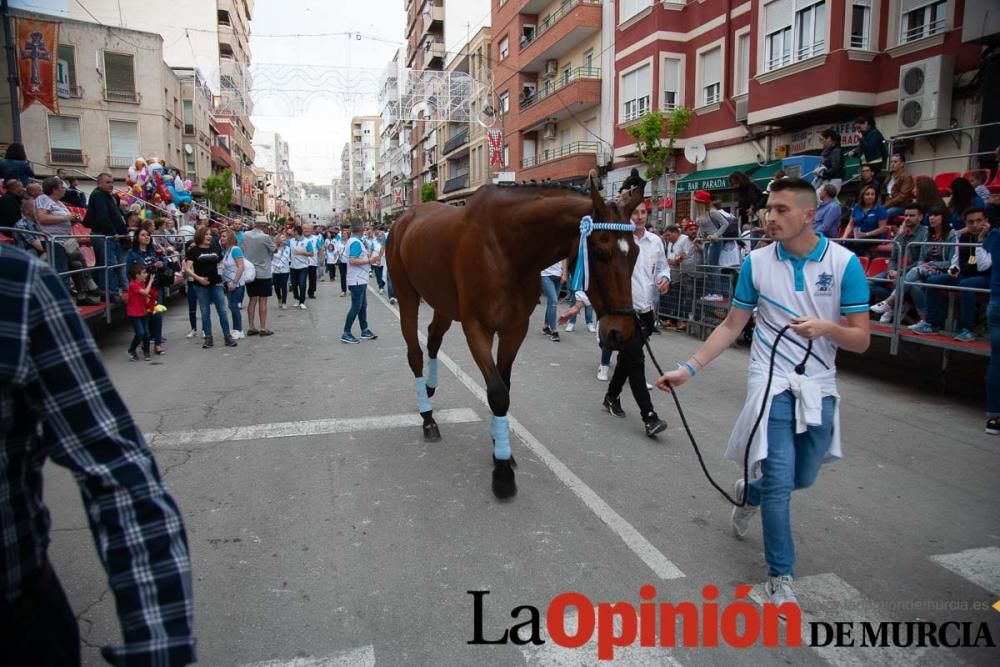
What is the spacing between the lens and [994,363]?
5.96 meters

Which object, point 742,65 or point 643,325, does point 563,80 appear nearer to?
Result: point 742,65

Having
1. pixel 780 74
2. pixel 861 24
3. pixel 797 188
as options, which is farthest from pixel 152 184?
pixel 797 188

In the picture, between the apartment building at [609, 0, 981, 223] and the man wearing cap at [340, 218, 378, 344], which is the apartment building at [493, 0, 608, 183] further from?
the man wearing cap at [340, 218, 378, 344]

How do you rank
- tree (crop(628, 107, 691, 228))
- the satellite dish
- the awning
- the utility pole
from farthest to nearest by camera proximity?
tree (crop(628, 107, 691, 228)), the awning, the satellite dish, the utility pole

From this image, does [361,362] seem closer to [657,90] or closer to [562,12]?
[657,90]

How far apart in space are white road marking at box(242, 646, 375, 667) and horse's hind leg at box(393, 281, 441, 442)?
2.93m

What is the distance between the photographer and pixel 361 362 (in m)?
9.18

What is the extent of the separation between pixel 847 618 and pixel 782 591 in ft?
0.99

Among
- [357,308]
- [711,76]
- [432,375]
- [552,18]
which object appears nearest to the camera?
[432,375]

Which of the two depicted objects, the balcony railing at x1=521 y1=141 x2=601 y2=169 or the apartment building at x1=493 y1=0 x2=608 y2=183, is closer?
the apartment building at x1=493 y1=0 x2=608 y2=183

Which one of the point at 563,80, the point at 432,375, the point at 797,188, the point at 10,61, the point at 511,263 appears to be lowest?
the point at 432,375

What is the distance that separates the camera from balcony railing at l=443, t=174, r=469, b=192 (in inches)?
2034

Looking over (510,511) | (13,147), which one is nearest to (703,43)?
(13,147)

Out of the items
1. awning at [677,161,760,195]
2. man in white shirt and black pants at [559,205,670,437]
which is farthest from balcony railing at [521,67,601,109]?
man in white shirt and black pants at [559,205,670,437]
